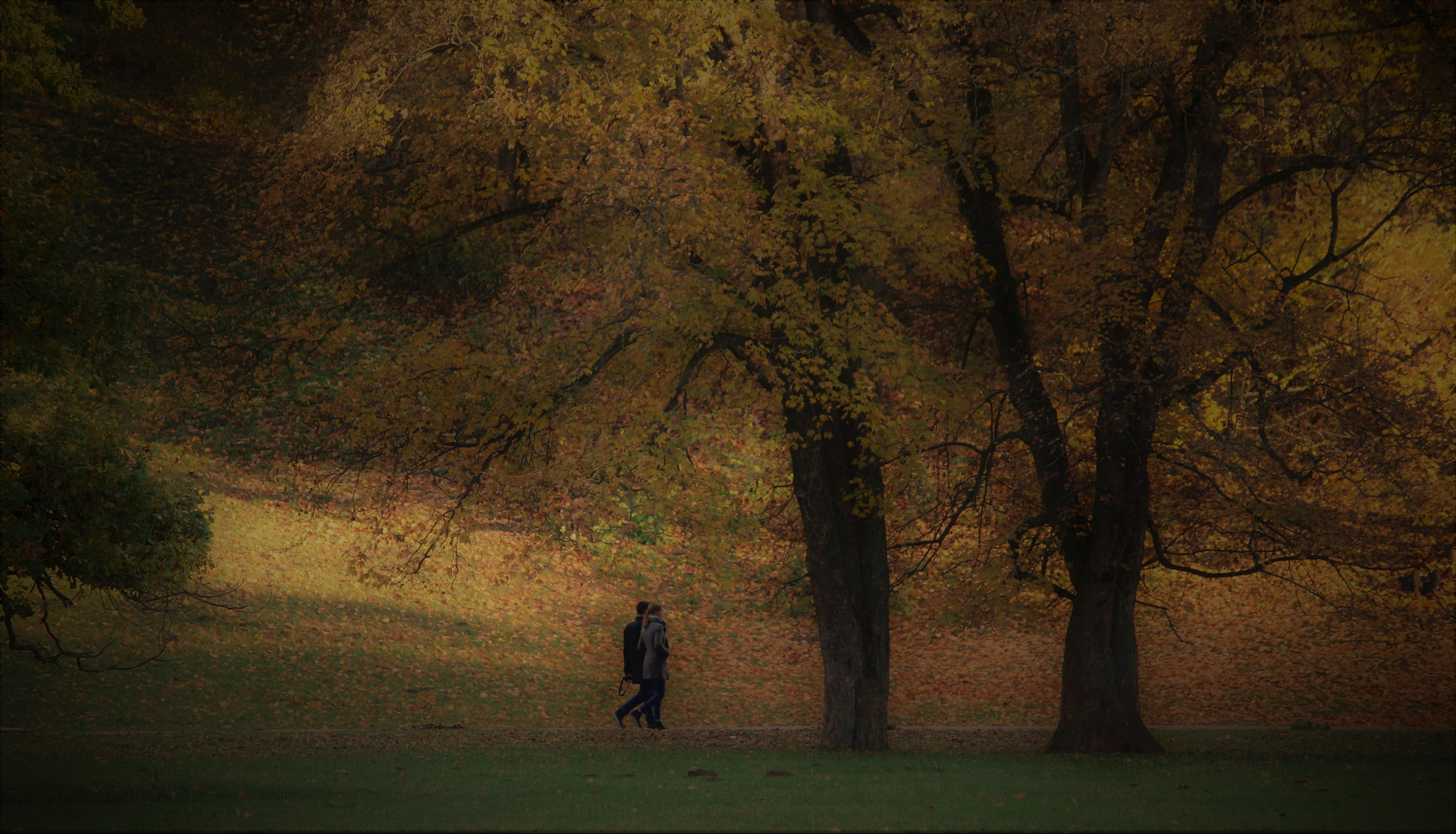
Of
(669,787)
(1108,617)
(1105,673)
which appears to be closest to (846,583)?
(1108,617)

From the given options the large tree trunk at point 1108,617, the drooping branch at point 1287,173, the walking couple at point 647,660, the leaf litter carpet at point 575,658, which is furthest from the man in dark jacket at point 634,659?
the drooping branch at point 1287,173

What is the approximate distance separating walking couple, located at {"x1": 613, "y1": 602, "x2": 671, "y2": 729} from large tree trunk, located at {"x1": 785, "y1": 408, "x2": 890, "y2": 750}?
2.66 meters

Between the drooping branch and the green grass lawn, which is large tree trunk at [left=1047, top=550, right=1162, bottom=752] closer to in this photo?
the green grass lawn

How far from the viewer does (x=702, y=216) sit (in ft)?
38.0

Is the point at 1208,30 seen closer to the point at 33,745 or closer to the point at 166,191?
the point at 33,745

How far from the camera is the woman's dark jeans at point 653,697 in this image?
15891 millimetres

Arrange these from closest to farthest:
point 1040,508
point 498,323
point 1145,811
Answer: point 1145,811, point 1040,508, point 498,323

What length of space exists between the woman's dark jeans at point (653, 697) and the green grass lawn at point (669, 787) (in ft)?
4.59

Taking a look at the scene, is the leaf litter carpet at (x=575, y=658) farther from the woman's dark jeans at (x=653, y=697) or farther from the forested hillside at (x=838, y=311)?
the woman's dark jeans at (x=653, y=697)

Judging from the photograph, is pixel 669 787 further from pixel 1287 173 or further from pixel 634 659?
pixel 1287 173

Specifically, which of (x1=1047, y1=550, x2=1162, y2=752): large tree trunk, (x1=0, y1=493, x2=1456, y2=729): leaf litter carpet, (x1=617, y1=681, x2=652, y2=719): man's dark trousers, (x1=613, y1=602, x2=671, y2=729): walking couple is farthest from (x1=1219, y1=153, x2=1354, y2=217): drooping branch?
(x1=617, y1=681, x2=652, y2=719): man's dark trousers

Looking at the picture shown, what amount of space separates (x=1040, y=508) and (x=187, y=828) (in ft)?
33.4

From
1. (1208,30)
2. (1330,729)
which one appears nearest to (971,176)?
(1208,30)

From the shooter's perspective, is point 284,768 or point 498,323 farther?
point 498,323
